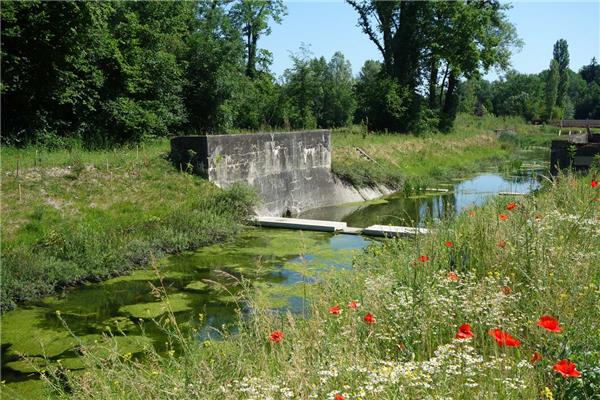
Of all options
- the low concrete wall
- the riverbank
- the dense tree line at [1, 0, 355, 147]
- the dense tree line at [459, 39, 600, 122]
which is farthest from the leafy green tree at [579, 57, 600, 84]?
the riverbank

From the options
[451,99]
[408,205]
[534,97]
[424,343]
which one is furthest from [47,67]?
[534,97]

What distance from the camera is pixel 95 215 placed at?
991cm

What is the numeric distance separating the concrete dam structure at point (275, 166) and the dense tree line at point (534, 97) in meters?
30.2

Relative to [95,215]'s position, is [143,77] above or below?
above

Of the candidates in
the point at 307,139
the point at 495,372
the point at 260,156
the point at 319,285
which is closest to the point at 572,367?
the point at 495,372

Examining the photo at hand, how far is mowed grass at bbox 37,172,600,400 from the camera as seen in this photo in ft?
9.66

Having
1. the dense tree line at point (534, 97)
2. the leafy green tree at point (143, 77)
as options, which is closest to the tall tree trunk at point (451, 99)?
the dense tree line at point (534, 97)

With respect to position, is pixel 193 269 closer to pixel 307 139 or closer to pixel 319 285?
pixel 319 285

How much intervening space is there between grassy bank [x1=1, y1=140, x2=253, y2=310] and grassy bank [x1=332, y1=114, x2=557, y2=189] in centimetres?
689

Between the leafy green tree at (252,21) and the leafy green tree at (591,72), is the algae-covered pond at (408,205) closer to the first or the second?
the leafy green tree at (252,21)

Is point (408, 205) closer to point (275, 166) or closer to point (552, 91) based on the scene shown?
point (275, 166)

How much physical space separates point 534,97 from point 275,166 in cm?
5236

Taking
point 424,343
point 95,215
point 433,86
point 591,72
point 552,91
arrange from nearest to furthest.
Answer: point 424,343 < point 95,215 < point 433,86 < point 552,91 < point 591,72

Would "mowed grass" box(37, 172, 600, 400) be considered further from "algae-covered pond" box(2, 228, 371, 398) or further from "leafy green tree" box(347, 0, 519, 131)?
"leafy green tree" box(347, 0, 519, 131)
